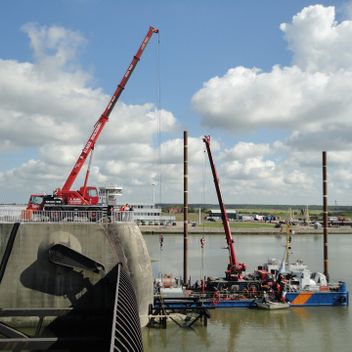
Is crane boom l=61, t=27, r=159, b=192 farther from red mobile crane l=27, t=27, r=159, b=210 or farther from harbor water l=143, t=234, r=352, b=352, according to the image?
harbor water l=143, t=234, r=352, b=352

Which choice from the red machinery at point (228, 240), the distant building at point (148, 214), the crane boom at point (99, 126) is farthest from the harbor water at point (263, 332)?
the distant building at point (148, 214)

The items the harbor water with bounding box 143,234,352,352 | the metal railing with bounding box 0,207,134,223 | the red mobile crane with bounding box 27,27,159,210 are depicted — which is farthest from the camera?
the red mobile crane with bounding box 27,27,159,210

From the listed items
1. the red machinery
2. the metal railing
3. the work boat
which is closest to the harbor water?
the work boat

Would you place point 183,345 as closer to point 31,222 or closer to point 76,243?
point 76,243

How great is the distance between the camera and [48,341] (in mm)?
14195

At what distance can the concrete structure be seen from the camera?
22.5 meters

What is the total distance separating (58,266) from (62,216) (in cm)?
336

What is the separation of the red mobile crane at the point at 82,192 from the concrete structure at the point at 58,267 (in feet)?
12.1

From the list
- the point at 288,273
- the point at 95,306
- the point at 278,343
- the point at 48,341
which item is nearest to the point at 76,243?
the point at 95,306

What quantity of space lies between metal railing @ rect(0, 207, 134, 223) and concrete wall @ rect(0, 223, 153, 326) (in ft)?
3.11

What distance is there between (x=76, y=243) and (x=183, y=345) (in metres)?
7.53

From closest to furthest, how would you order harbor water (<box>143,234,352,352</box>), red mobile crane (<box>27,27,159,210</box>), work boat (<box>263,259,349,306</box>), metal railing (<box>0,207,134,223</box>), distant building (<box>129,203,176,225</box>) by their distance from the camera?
metal railing (<box>0,207,134,223</box>)
harbor water (<box>143,234,352,352</box>)
red mobile crane (<box>27,27,159,210</box>)
work boat (<box>263,259,349,306</box>)
distant building (<box>129,203,176,225</box>)

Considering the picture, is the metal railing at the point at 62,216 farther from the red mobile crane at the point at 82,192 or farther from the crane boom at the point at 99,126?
the crane boom at the point at 99,126

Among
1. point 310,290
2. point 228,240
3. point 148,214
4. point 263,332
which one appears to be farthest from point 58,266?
point 148,214
